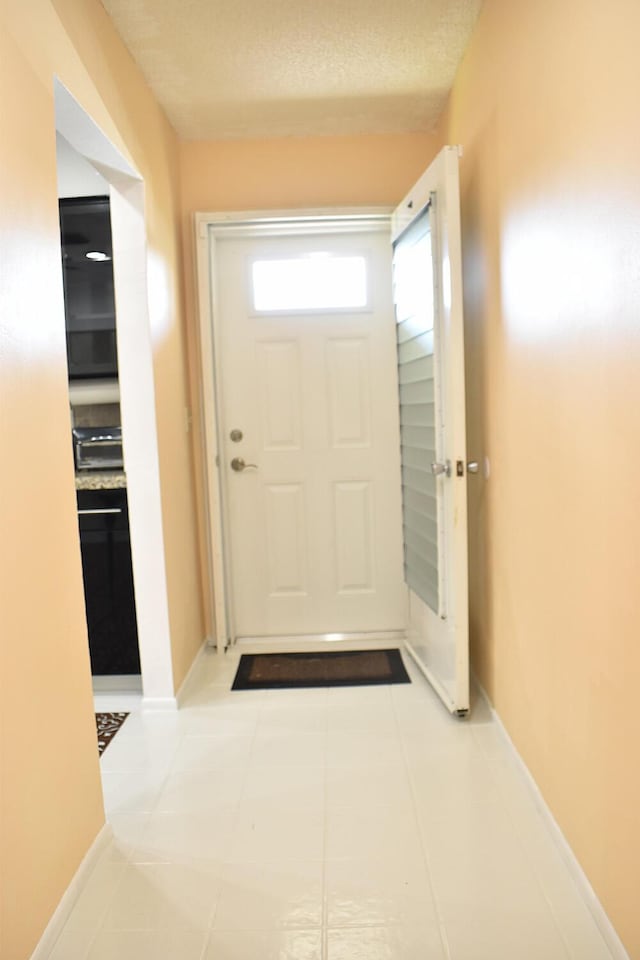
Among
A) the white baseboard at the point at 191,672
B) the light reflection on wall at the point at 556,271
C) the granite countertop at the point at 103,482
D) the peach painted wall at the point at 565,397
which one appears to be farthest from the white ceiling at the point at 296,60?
the white baseboard at the point at 191,672

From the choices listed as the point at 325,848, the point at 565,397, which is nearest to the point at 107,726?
the point at 325,848

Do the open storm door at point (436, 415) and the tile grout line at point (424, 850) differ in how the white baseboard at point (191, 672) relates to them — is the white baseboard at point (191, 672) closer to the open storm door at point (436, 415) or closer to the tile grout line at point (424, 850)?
the tile grout line at point (424, 850)

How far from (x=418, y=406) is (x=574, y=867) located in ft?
6.12

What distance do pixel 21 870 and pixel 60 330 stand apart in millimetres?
1253

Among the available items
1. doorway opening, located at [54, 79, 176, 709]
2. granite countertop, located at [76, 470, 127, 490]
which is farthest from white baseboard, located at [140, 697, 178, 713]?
granite countertop, located at [76, 470, 127, 490]

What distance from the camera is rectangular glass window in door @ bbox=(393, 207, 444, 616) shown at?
2885 mm

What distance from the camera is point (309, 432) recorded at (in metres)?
3.77

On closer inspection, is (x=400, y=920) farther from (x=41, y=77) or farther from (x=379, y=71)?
(x=379, y=71)

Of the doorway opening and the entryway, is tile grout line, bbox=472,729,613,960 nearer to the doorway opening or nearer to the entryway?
the entryway

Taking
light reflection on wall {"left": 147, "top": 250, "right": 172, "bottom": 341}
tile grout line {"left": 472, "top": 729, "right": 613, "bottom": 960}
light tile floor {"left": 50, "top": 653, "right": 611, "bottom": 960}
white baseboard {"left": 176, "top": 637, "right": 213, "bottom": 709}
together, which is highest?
light reflection on wall {"left": 147, "top": 250, "right": 172, "bottom": 341}

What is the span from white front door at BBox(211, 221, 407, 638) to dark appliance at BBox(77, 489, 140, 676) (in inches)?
28.4

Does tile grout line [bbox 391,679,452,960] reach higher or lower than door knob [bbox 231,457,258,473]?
lower

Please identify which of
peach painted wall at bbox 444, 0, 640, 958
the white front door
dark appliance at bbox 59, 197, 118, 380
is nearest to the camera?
peach painted wall at bbox 444, 0, 640, 958

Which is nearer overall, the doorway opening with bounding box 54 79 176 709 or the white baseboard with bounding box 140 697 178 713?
the doorway opening with bounding box 54 79 176 709
